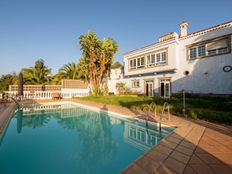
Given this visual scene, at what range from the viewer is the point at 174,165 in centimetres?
302

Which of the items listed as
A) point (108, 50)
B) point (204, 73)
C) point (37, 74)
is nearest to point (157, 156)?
point (204, 73)

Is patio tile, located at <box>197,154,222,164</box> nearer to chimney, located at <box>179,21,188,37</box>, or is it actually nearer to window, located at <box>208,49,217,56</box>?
window, located at <box>208,49,217,56</box>

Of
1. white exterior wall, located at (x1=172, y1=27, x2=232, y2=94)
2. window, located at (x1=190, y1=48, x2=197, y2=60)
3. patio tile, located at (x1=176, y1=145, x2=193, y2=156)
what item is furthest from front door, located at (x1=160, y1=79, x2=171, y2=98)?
patio tile, located at (x1=176, y1=145, x2=193, y2=156)

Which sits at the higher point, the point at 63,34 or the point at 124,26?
the point at 124,26

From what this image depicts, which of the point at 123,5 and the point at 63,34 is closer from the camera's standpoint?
the point at 123,5

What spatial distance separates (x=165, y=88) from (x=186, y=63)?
3.98 meters

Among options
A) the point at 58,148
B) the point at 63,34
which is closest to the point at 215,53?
the point at 58,148

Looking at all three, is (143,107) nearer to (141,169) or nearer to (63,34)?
(141,169)

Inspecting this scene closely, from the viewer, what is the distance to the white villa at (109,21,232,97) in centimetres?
1262

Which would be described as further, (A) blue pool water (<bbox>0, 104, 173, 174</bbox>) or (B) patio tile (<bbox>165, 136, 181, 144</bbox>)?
(B) patio tile (<bbox>165, 136, 181, 144</bbox>)

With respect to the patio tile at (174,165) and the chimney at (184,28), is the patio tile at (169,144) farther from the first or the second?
the chimney at (184,28)

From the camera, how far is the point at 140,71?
1947 centimetres

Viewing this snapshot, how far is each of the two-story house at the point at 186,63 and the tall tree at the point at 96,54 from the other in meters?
3.83

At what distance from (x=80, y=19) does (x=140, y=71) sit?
11.8 meters
